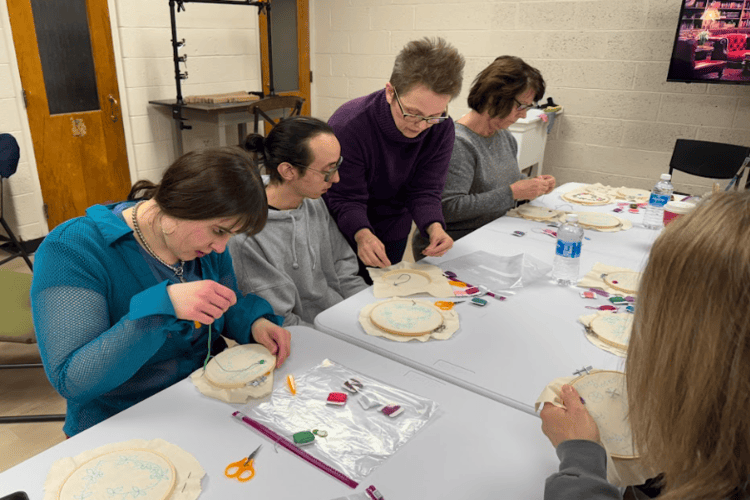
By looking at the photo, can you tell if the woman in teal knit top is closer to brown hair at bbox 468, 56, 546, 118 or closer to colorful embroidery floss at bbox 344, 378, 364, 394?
colorful embroidery floss at bbox 344, 378, 364, 394

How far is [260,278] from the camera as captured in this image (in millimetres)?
1539

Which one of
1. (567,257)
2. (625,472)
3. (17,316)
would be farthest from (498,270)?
(17,316)

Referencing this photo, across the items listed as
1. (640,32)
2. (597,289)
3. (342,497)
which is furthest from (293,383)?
(640,32)

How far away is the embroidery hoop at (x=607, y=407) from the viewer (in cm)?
93

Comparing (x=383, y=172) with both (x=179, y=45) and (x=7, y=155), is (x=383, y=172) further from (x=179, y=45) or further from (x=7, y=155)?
(x=179, y=45)

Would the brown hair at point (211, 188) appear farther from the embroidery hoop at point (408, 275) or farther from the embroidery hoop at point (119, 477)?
the embroidery hoop at point (408, 275)

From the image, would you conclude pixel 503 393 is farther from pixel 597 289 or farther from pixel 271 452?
pixel 597 289

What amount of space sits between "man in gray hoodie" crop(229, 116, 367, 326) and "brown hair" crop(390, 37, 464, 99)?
33 cm

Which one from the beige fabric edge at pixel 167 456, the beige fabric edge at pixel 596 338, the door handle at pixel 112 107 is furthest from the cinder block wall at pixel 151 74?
the beige fabric edge at pixel 596 338

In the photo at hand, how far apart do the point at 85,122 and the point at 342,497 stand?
11.9 ft

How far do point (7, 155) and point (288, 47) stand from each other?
265cm

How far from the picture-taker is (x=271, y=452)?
3.02ft

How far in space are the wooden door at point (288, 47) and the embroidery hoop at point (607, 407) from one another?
4138 millimetres

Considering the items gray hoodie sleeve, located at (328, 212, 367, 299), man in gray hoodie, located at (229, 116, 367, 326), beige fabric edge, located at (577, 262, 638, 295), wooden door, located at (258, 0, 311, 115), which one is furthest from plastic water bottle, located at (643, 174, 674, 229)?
wooden door, located at (258, 0, 311, 115)
